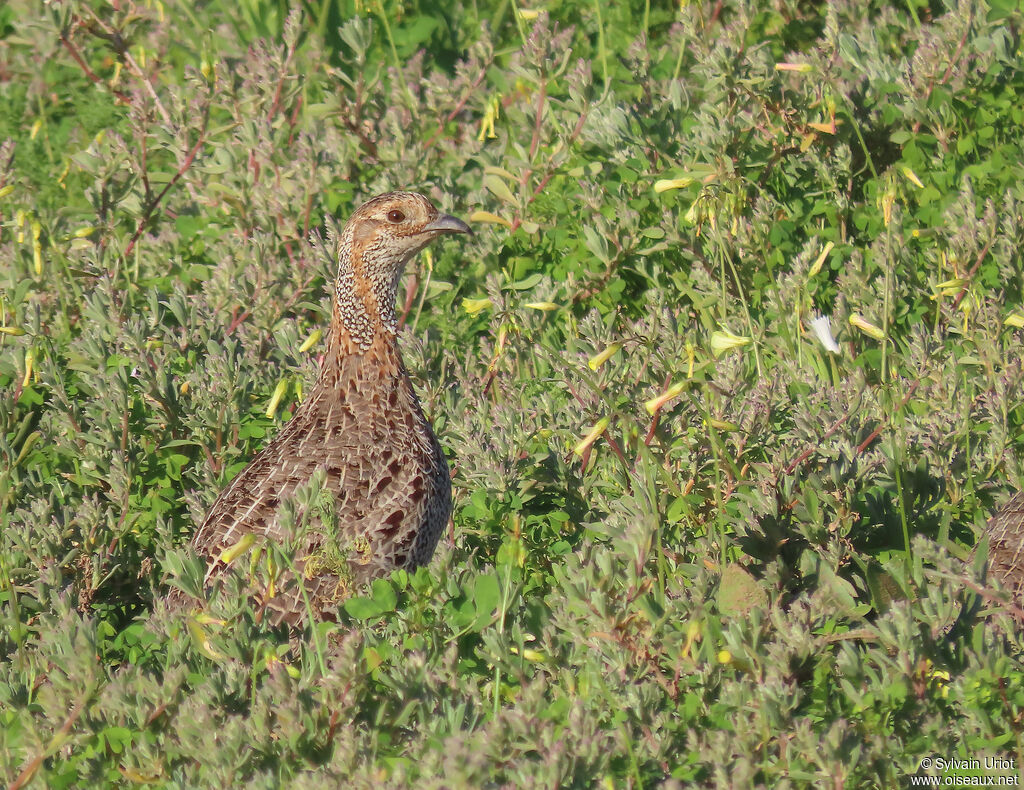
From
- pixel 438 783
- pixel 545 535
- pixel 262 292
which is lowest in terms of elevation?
pixel 545 535

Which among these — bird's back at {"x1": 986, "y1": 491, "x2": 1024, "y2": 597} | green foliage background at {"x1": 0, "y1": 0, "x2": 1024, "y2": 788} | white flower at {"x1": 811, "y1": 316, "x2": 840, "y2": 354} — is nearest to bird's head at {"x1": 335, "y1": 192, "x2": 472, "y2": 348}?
green foliage background at {"x1": 0, "y1": 0, "x2": 1024, "y2": 788}

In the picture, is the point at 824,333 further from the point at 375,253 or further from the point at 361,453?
the point at 361,453

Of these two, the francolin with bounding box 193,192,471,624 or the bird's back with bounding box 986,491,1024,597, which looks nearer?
the bird's back with bounding box 986,491,1024,597

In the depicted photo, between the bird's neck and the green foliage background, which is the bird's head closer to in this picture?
the bird's neck

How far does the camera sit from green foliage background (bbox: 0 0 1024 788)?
3.67 m

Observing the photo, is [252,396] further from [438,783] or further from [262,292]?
[438,783]

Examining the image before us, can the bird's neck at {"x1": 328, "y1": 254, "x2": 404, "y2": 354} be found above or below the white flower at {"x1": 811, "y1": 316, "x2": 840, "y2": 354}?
above

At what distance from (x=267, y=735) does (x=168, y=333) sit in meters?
2.62

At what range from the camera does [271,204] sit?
6938mm

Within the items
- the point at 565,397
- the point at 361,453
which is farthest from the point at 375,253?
the point at 565,397

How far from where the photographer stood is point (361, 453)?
5078 mm

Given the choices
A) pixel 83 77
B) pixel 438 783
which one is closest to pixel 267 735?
pixel 438 783

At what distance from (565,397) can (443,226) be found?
1.00 m

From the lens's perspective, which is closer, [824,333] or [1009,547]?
[1009,547]
